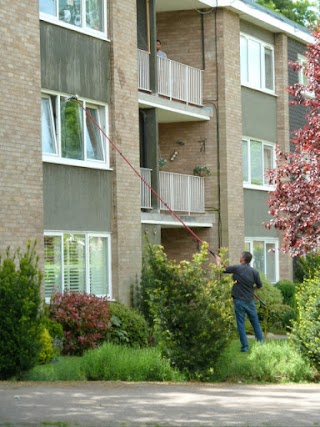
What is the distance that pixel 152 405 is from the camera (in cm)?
1338

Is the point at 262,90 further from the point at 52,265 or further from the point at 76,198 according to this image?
the point at 52,265

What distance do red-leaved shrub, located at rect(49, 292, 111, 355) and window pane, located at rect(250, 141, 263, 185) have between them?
11.9 meters

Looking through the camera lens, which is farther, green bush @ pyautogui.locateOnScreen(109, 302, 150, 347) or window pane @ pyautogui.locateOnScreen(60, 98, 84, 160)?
window pane @ pyautogui.locateOnScreen(60, 98, 84, 160)

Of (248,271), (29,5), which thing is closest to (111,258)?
(248,271)

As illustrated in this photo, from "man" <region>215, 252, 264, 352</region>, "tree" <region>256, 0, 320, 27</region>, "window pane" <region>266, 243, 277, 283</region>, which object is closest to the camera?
"man" <region>215, 252, 264, 352</region>

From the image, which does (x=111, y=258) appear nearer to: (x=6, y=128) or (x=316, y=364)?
(x=6, y=128)

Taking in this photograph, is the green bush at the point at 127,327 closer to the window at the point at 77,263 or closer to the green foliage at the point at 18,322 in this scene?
the window at the point at 77,263

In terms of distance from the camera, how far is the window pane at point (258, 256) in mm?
33594

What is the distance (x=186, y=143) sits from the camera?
31.3 metres

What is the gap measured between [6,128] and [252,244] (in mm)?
13325

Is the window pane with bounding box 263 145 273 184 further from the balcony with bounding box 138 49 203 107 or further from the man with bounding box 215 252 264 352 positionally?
the man with bounding box 215 252 264 352

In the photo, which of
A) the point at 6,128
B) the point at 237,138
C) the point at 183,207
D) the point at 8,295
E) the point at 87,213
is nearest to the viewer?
the point at 8,295

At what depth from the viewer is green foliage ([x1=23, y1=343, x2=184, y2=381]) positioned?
17469mm

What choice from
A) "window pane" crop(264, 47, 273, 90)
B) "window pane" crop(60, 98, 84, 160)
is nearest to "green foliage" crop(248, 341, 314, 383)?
"window pane" crop(60, 98, 84, 160)
